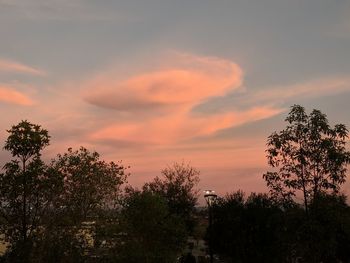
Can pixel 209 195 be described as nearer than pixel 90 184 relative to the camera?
Yes

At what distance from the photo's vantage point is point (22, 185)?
25938 mm

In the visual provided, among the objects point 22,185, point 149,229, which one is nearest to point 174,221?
point 149,229

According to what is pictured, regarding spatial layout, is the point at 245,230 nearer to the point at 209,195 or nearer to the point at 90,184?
the point at 209,195

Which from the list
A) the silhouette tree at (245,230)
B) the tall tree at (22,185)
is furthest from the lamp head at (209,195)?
the tall tree at (22,185)

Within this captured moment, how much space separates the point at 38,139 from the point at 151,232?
10995 millimetres

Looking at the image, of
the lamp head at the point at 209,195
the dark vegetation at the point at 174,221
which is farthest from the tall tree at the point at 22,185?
the lamp head at the point at 209,195

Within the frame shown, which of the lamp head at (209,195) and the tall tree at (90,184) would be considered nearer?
the lamp head at (209,195)

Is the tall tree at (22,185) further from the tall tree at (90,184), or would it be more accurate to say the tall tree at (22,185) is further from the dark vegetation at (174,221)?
the tall tree at (90,184)

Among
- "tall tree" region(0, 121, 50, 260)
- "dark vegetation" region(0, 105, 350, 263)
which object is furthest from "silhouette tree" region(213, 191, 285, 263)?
"tall tree" region(0, 121, 50, 260)

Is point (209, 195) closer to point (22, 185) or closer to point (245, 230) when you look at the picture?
point (245, 230)

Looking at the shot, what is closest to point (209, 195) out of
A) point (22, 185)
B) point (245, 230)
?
point (245, 230)

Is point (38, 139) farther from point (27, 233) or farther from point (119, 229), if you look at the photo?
point (119, 229)

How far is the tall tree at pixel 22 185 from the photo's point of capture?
2586 centimetres

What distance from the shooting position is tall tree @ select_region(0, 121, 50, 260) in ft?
84.8
